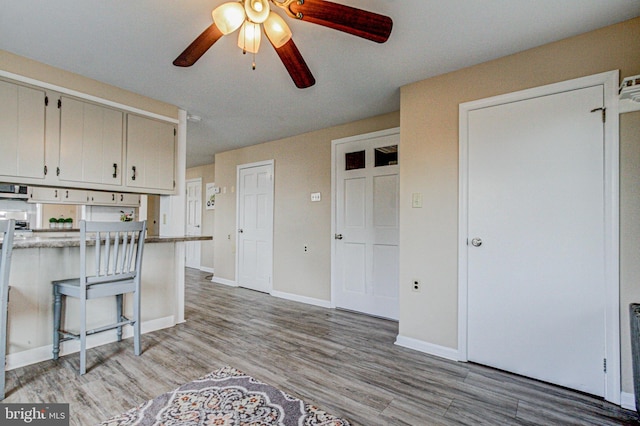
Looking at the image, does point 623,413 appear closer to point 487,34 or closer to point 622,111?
point 622,111

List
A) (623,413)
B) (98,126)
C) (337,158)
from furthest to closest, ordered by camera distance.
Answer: (337,158)
(98,126)
(623,413)

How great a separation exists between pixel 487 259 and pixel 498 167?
28.5 inches

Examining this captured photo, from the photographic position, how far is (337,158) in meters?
3.96

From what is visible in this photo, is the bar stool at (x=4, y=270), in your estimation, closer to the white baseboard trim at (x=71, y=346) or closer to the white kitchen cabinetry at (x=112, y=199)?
the white baseboard trim at (x=71, y=346)

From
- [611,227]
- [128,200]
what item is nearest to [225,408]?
[611,227]

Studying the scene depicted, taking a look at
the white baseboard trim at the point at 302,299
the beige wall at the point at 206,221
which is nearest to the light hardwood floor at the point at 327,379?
the white baseboard trim at the point at 302,299

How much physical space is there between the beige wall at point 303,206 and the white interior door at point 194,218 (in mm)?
2372

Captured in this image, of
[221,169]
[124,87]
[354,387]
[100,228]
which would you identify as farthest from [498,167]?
[221,169]

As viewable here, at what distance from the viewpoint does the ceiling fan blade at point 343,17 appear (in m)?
1.32

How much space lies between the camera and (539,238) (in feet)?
7.06

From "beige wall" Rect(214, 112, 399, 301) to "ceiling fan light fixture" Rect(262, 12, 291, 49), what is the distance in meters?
2.25

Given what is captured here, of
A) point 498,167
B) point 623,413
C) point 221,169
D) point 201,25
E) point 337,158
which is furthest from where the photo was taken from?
point 221,169

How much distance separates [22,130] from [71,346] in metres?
1.77
